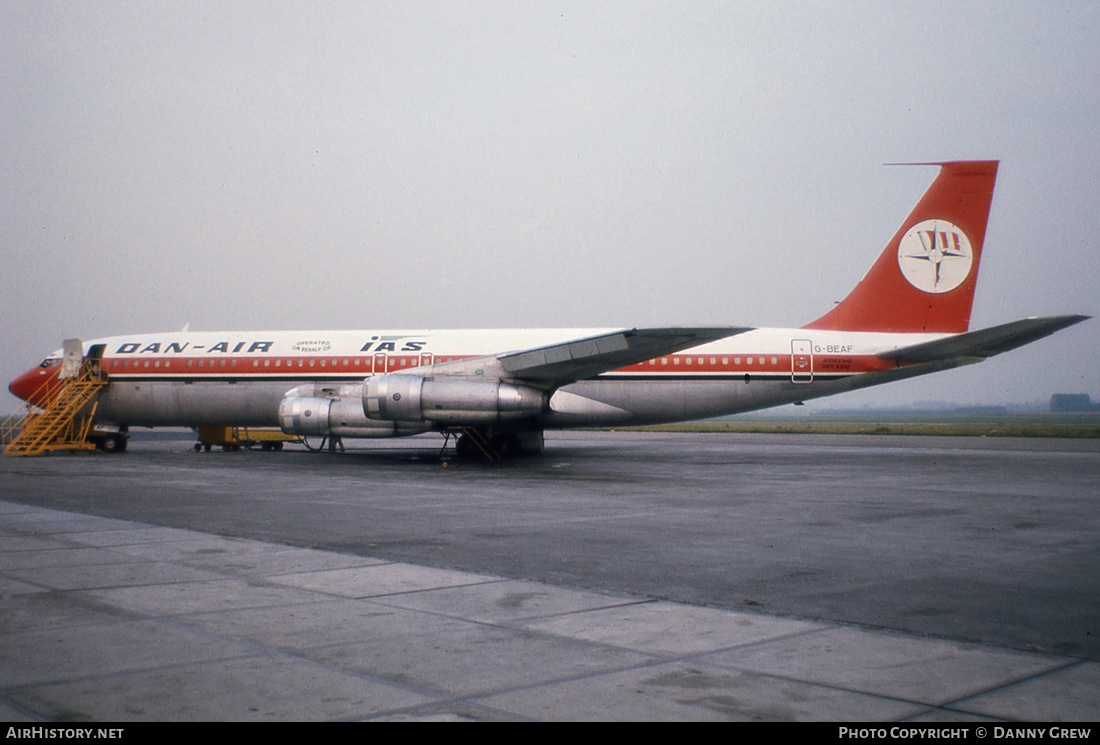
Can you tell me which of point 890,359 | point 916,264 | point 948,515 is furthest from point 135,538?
point 916,264

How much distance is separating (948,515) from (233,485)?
1095cm

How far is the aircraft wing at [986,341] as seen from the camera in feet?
59.1

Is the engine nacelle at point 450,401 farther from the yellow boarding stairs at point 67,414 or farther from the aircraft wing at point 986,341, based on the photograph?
the yellow boarding stairs at point 67,414

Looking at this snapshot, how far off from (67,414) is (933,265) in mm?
23622

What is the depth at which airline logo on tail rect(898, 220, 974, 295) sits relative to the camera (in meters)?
22.1

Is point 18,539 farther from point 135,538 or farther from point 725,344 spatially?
point 725,344

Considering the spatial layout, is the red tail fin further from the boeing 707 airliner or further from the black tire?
the black tire

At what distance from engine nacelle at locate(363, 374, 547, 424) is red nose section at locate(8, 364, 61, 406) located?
40.9ft

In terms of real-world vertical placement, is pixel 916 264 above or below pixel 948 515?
above

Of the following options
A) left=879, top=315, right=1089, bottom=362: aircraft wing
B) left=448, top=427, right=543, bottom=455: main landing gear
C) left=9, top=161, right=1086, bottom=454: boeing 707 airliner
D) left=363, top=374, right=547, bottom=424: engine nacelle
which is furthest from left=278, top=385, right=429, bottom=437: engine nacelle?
left=879, top=315, right=1089, bottom=362: aircraft wing

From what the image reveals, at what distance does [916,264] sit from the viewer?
73.4 feet

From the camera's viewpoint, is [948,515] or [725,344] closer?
[948,515]

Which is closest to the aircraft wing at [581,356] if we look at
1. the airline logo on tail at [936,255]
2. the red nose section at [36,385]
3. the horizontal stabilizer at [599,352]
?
the horizontal stabilizer at [599,352]
